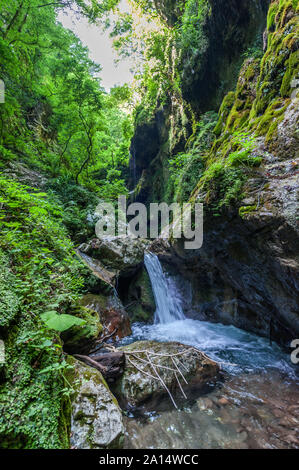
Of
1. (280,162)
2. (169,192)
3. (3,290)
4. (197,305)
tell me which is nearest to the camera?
(3,290)

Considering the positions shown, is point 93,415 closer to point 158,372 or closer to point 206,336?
point 158,372

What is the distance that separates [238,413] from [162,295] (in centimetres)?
509

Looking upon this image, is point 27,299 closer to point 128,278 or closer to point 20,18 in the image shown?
point 128,278

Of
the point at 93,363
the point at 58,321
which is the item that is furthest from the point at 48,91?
the point at 93,363

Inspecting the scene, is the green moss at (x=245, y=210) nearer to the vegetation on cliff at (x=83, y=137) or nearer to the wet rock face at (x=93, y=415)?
the vegetation on cliff at (x=83, y=137)

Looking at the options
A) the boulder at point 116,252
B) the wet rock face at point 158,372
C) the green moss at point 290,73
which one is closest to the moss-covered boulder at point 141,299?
the boulder at point 116,252

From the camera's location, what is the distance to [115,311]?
5.84 m

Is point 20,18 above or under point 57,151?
above

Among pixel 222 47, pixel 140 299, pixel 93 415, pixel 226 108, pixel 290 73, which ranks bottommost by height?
pixel 140 299

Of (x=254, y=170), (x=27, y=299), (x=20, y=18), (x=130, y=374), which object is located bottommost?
(x=130, y=374)

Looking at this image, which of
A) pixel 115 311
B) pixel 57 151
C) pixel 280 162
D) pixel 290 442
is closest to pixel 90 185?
pixel 57 151

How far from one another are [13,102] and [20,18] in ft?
13.4

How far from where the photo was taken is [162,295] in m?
7.95

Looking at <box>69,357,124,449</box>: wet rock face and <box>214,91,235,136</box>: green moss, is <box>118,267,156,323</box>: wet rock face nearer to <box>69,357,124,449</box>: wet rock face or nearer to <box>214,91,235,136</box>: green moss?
<box>69,357,124,449</box>: wet rock face
